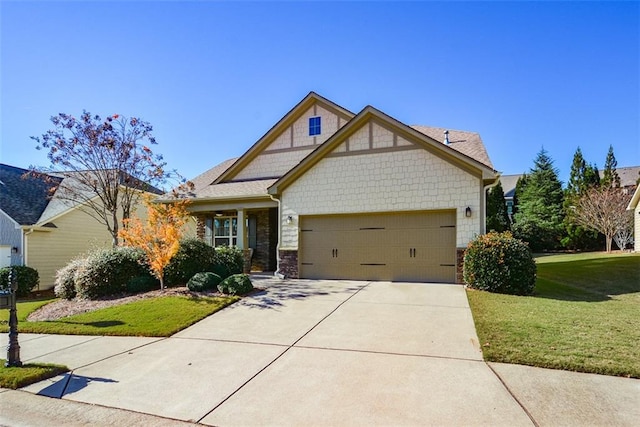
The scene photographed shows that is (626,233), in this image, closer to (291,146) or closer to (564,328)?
(291,146)

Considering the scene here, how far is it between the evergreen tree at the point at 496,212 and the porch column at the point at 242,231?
1914 cm

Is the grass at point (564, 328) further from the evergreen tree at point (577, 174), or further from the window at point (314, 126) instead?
the evergreen tree at point (577, 174)

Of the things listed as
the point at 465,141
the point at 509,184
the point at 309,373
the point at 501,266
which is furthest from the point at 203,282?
the point at 509,184

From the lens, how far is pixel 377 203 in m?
11.7

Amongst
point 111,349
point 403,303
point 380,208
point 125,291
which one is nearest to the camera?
point 111,349

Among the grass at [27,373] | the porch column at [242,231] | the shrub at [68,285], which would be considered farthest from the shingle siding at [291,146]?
the grass at [27,373]

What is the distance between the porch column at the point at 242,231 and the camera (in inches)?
583

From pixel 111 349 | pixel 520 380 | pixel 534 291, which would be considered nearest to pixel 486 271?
pixel 534 291

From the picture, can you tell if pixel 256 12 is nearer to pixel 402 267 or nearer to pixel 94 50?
pixel 94 50

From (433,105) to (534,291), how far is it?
24.5ft

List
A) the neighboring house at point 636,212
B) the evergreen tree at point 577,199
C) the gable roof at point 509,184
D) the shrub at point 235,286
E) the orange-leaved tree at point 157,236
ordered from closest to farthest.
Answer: the shrub at point 235,286 < the orange-leaved tree at point 157,236 < the neighboring house at point 636,212 < the evergreen tree at point 577,199 < the gable roof at point 509,184

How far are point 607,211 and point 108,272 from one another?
27864 millimetres

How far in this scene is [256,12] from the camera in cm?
998

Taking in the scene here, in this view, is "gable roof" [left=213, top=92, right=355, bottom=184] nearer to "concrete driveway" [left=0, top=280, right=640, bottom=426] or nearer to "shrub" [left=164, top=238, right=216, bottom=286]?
"shrub" [left=164, top=238, right=216, bottom=286]
